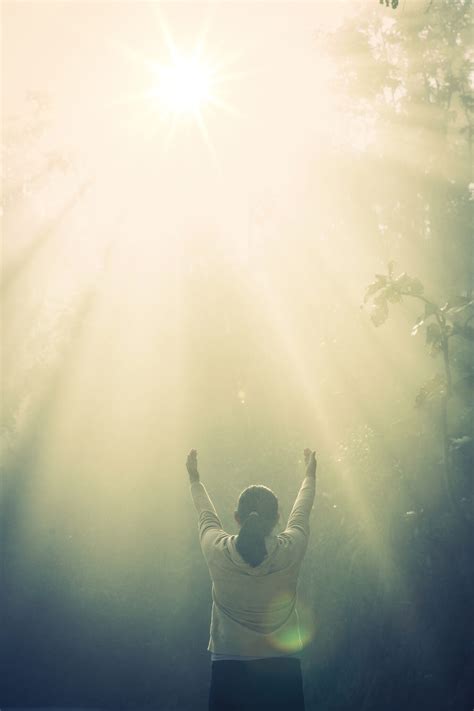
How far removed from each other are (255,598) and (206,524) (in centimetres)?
39

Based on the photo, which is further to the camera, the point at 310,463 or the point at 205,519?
the point at 310,463

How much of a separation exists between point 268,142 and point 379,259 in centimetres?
473

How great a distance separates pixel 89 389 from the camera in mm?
13625

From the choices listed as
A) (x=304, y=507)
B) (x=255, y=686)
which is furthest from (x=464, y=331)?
(x=255, y=686)

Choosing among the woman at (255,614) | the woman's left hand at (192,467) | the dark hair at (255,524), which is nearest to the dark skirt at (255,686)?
the woman at (255,614)

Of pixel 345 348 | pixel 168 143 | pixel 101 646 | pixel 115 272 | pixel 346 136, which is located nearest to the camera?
pixel 101 646

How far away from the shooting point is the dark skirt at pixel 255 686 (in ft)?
7.57

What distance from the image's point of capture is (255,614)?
236 centimetres

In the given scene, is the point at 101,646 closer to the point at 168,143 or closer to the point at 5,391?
the point at 5,391

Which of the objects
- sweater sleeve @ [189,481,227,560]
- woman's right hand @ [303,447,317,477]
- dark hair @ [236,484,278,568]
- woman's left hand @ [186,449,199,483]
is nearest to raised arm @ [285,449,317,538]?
woman's right hand @ [303,447,317,477]

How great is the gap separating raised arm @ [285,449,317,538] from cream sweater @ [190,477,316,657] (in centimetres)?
8

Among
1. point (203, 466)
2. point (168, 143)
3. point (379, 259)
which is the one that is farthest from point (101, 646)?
point (168, 143)

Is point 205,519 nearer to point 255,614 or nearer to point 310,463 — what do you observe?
point 255,614

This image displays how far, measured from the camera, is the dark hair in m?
2.28
